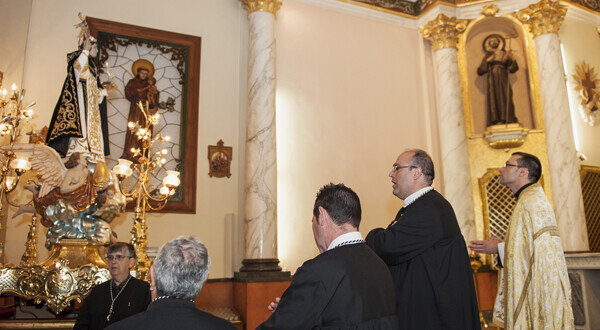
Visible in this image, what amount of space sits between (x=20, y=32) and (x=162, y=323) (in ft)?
22.0

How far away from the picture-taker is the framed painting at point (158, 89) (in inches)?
288

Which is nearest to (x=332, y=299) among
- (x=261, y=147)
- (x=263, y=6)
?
(x=261, y=147)

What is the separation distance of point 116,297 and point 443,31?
25.1 ft

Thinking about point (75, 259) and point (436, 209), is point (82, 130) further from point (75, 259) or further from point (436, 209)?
point (436, 209)

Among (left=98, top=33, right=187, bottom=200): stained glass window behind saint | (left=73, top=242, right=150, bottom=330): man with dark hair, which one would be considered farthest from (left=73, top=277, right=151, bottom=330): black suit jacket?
(left=98, top=33, right=187, bottom=200): stained glass window behind saint

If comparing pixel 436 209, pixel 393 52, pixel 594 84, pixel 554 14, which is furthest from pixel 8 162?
pixel 594 84

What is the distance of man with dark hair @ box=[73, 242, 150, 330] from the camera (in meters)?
3.80

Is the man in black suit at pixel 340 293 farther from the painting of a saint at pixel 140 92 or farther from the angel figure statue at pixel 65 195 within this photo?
the painting of a saint at pixel 140 92

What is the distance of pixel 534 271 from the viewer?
145 inches

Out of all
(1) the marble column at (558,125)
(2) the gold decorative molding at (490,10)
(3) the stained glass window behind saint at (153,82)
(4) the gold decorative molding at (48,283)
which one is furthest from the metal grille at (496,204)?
(4) the gold decorative molding at (48,283)

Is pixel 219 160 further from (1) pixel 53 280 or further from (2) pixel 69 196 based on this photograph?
(1) pixel 53 280

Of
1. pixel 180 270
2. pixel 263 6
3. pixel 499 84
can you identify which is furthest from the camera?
pixel 499 84

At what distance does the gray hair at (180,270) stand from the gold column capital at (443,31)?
8.29 m

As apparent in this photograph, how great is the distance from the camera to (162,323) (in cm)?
178
